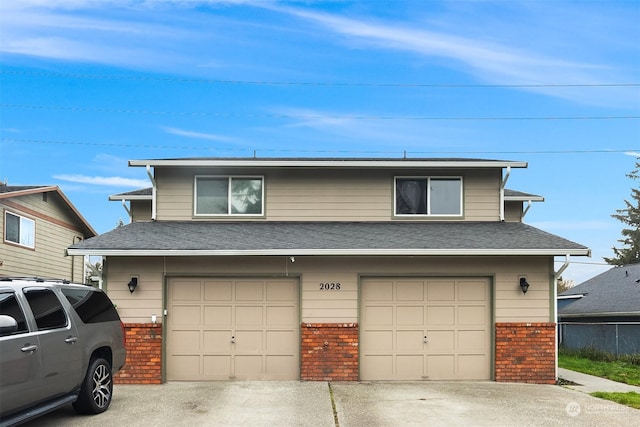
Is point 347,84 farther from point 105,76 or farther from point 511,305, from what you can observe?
point 511,305

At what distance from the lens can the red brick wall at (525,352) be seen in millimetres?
13641

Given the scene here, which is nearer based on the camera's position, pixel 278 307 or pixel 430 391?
pixel 430 391

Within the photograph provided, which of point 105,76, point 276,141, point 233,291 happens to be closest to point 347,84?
point 276,141

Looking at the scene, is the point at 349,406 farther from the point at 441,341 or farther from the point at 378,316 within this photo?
the point at 441,341

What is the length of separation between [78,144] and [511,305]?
20.6 meters

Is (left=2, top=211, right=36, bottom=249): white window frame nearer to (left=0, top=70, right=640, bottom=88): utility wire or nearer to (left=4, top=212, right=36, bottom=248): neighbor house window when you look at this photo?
(left=4, top=212, right=36, bottom=248): neighbor house window

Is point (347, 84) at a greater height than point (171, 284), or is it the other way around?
point (347, 84)

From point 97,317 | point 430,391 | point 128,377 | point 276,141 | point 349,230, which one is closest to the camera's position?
point 97,317

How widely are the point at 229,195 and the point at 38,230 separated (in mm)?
11176

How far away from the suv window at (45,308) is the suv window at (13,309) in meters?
0.27

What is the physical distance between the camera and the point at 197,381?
13.6 metres

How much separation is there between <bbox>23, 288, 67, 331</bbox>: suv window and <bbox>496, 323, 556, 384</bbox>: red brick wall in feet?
28.0

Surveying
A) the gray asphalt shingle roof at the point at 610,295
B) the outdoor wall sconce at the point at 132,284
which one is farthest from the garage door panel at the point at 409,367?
the gray asphalt shingle roof at the point at 610,295

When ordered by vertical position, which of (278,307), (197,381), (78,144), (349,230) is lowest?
(197,381)
